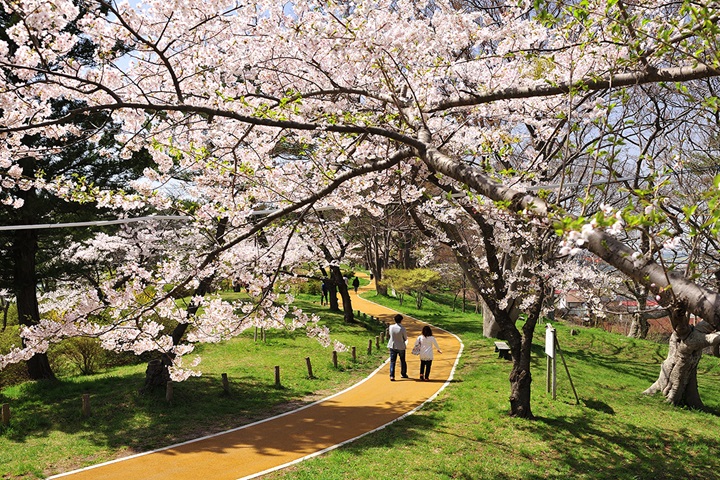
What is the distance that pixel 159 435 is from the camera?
8766 mm

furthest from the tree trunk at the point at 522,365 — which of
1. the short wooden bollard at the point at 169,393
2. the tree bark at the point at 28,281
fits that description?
the tree bark at the point at 28,281

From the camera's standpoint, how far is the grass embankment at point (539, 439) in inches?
285

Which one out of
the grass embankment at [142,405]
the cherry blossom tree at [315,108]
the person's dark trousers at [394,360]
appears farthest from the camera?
the person's dark trousers at [394,360]

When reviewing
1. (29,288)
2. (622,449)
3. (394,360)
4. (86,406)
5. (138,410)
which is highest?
(29,288)

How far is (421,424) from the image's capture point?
9.12 m

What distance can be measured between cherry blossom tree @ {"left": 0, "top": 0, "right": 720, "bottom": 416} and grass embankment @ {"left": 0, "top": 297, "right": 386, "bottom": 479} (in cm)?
245

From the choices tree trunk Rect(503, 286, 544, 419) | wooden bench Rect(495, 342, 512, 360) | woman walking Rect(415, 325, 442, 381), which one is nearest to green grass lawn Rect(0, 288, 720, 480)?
tree trunk Rect(503, 286, 544, 419)

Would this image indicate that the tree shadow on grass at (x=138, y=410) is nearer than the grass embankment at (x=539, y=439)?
No

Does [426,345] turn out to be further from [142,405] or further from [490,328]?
[490,328]

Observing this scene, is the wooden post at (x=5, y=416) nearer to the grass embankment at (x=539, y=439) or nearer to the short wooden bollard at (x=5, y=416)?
the short wooden bollard at (x=5, y=416)

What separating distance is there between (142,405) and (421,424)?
581cm

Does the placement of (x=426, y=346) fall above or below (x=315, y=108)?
below

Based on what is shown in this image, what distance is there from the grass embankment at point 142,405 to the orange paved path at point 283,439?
47 cm

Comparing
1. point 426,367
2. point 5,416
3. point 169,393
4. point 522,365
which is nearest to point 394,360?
point 426,367
